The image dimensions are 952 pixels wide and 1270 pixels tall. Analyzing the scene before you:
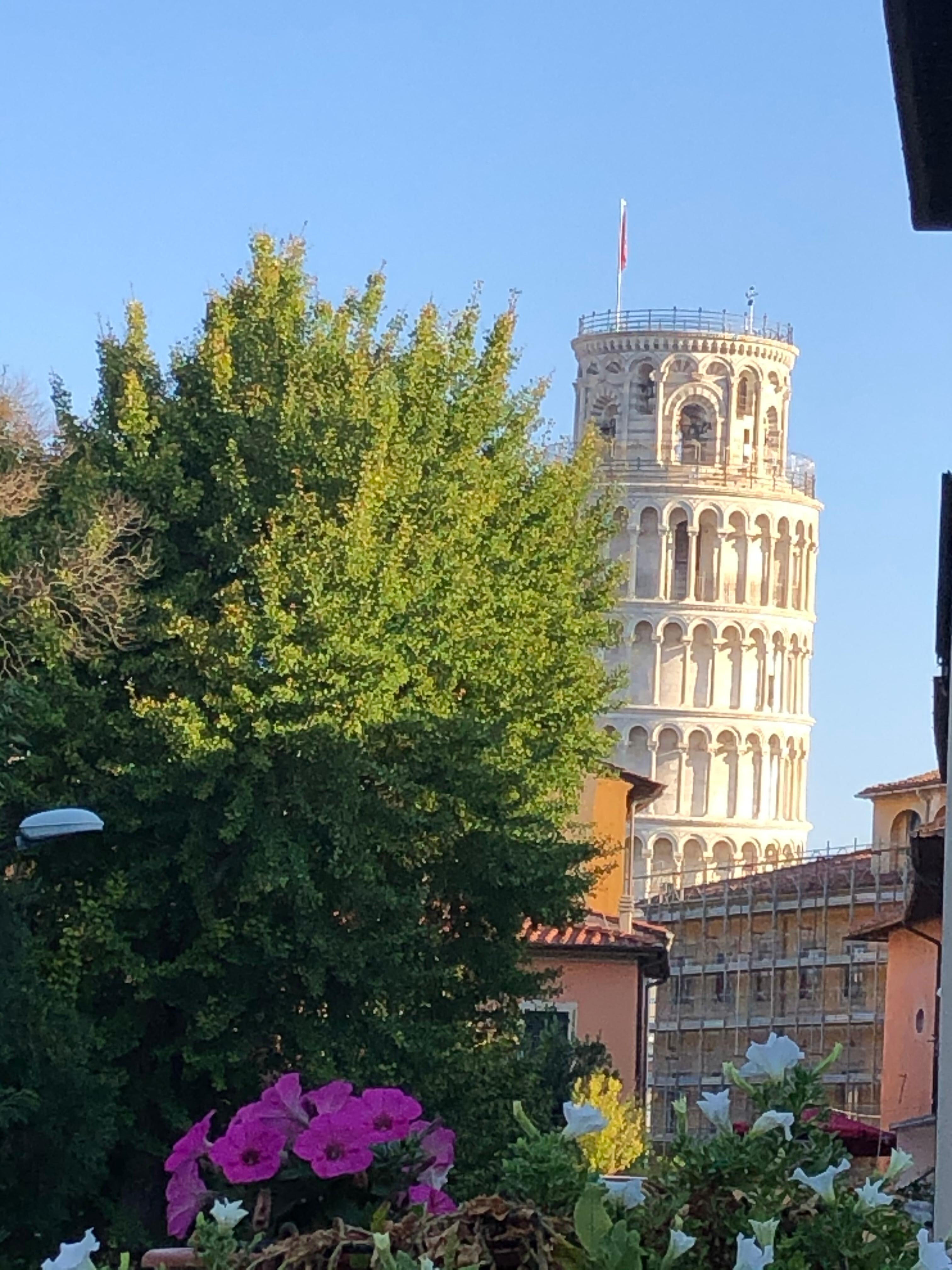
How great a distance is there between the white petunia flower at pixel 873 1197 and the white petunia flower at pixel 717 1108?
1.14 feet

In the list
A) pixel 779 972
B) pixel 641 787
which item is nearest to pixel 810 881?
pixel 779 972

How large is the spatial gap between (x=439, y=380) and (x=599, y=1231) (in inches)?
977

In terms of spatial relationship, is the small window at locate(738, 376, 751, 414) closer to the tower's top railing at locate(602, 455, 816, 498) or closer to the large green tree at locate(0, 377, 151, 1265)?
the tower's top railing at locate(602, 455, 816, 498)

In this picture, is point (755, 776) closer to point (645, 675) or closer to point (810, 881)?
point (645, 675)

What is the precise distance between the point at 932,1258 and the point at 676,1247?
34 cm

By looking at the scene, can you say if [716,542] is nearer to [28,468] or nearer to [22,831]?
[28,468]

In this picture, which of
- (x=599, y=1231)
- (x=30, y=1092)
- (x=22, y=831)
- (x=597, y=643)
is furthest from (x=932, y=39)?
(x=597, y=643)

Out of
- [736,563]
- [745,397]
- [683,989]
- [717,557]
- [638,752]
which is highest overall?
[745,397]

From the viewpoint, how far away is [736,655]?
11869 centimetres

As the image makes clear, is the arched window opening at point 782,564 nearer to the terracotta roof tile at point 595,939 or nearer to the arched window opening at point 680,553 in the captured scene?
the arched window opening at point 680,553

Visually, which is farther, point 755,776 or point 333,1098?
point 755,776

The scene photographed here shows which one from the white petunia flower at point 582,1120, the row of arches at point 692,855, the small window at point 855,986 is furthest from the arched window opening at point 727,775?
the white petunia flower at point 582,1120

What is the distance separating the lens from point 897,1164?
3742 mm

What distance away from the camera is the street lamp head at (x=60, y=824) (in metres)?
14.6
